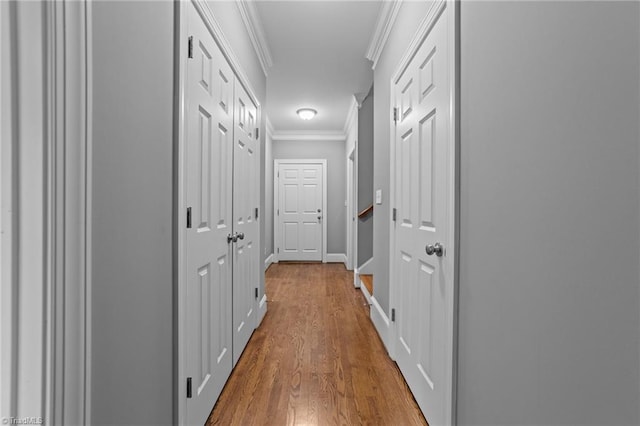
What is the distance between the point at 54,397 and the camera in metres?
0.66

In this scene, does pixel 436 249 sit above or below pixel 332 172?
below

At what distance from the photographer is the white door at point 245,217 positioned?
2118 millimetres

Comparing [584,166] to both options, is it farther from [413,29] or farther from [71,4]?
[413,29]

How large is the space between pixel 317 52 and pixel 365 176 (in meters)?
1.94

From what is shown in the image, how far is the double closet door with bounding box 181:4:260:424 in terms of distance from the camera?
4.54 ft

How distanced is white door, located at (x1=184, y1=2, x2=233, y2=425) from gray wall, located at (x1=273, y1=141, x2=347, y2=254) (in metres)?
4.47

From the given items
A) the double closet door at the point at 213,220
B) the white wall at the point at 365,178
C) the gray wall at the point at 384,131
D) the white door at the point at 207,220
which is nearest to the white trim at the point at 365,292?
the white wall at the point at 365,178

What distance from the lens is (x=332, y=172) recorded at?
644cm

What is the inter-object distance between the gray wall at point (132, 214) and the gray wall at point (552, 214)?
1.07m

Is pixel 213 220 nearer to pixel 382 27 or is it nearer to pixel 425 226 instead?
pixel 425 226

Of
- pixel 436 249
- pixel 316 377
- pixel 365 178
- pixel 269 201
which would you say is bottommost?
pixel 316 377

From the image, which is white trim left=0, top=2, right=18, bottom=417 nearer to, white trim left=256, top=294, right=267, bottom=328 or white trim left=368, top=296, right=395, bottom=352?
white trim left=368, top=296, right=395, bottom=352

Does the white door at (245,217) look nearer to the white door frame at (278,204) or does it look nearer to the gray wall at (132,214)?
the gray wall at (132,214)

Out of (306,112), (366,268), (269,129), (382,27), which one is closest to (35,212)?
(382,27)
